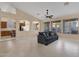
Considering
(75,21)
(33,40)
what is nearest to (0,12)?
(33,40)

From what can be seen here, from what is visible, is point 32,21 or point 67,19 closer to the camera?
point 32,21

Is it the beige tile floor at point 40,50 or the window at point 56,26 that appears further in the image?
the window at point 56,26

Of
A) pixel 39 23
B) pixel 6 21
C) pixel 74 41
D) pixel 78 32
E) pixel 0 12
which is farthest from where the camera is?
pixel 6 21

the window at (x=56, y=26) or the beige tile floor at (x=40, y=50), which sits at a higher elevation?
the window at (x=56, y=26)

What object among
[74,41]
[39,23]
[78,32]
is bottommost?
[74,41]

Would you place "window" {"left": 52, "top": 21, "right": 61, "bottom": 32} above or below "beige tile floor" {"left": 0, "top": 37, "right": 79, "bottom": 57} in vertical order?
above

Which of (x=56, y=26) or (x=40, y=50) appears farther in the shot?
(x=56, y=26)

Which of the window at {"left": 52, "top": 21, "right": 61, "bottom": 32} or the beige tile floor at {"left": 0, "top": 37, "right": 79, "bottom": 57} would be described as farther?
the window at {"left": 52, "top": 21, "right": 61, "bottom": 32}

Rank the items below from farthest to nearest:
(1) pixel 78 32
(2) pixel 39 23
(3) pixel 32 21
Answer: (1) pixel 78 32, (3) pixel 32 21, (2) pixel 39 23

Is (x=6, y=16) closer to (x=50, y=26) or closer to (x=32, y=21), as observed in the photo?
(x=32, y=21)

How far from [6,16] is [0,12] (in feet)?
1.93

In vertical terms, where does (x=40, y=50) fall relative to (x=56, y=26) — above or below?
below

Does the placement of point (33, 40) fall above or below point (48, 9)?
below

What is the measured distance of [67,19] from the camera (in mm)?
6230
